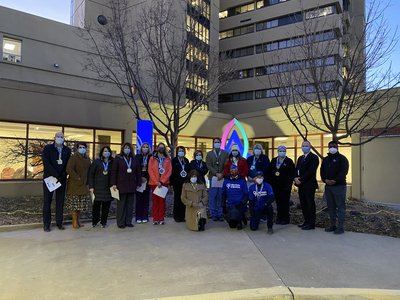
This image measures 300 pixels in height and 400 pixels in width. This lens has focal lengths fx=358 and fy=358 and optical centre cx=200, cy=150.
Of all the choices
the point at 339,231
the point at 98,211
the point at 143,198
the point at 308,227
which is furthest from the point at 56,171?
the point at 339,231

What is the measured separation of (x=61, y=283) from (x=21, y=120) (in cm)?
1135

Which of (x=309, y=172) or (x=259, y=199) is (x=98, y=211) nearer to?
(x=259, y=199)

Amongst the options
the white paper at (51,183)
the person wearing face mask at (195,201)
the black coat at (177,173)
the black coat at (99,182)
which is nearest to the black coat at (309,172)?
the person wearing face mask at (195,201)

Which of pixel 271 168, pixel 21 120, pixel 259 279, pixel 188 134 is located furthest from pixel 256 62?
pixel 259 279

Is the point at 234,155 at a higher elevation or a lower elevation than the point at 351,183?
higher

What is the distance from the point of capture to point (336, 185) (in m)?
7.91

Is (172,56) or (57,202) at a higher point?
(172,56)

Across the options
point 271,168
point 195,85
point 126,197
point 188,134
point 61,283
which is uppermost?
point 195,85

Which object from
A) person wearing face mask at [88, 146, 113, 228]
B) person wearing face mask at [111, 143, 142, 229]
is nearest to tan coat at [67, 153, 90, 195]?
person wearing face mask at [88, 146, 113, 228]

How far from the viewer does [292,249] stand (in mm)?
6570

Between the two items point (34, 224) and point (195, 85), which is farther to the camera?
point (195, 85)

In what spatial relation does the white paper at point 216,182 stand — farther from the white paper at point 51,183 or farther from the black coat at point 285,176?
the white paper at point 51,183

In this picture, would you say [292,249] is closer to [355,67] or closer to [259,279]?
[259,279]

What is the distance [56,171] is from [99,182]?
3.15 feet
